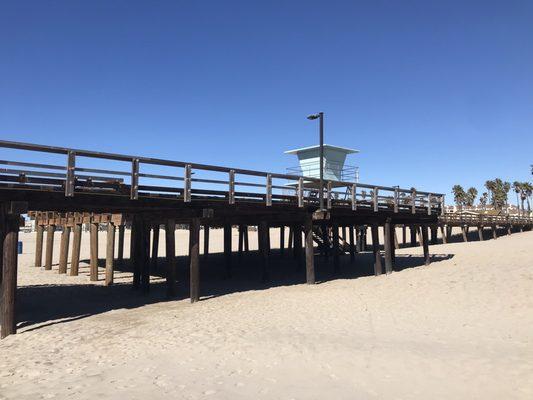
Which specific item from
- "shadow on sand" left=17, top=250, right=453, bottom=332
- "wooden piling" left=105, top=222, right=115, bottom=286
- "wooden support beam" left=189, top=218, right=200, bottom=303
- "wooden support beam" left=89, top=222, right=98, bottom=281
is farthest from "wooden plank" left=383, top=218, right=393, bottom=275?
"wooden support beam" left=89, top=222, right=98, bottom=281

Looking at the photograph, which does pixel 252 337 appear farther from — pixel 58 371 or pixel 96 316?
pixel 96 316

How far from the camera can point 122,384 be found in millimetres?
6266

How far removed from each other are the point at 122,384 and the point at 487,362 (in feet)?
18.3

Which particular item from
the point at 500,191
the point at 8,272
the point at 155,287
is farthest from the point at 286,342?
the point at 500,191

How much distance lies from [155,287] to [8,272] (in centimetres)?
807

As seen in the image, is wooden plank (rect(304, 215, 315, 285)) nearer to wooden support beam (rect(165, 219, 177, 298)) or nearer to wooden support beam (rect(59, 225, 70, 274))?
wooden support beam (rect(165, 219, 177, 298))

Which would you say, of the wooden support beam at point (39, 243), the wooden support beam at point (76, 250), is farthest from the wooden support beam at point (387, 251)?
the wooden support beam at point (39, 243)

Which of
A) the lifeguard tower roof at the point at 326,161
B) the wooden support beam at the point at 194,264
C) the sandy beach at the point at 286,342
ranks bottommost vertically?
the sandy beach at the point at 286,342

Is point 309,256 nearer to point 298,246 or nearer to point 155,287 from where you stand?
point 155,287

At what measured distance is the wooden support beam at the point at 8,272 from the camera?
31.8ft

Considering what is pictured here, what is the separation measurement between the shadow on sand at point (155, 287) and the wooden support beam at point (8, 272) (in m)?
0.50

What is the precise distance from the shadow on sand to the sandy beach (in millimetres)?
103

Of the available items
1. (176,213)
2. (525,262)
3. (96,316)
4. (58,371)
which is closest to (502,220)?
(525,262)

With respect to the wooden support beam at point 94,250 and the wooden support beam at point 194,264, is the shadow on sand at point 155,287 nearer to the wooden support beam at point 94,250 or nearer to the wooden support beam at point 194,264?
the wooden support beam at point 194,264
